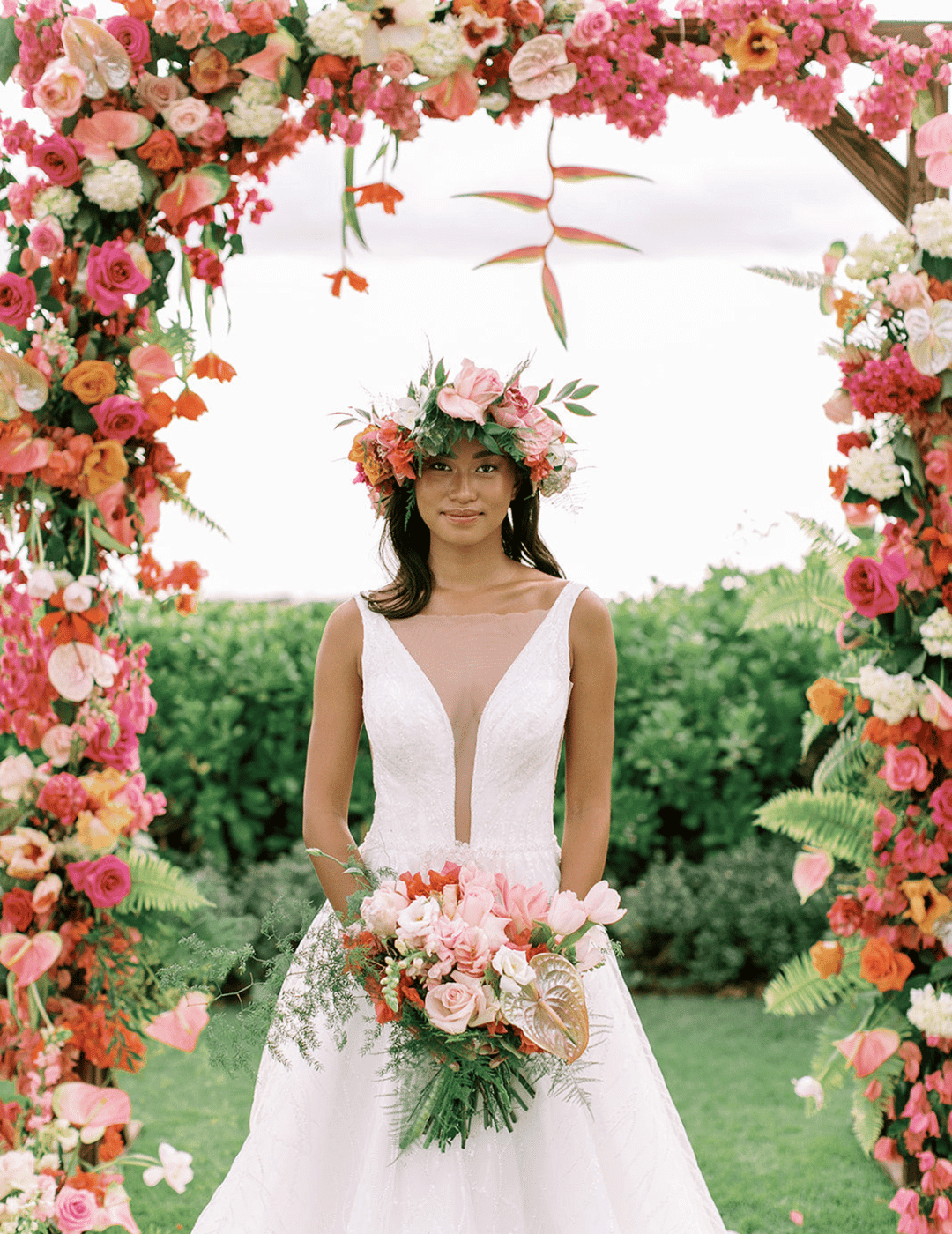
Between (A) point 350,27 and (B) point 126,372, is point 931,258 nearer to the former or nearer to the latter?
(A) point 350,27

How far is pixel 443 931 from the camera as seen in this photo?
2.71 meters

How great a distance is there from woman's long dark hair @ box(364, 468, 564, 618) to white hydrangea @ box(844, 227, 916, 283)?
1288mm

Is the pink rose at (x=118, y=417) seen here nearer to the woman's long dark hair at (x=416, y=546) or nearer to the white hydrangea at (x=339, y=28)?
the woman's long dark hair at (x=416, y=546)

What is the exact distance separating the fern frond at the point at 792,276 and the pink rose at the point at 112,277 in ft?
5.87

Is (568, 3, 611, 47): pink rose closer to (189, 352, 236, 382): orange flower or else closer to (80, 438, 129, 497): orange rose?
(189, 352, 236, 382): orange flower

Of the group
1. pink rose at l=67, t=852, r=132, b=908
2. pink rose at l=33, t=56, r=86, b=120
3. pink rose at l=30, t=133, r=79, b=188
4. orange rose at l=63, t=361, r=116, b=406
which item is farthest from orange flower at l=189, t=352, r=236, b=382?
pink rose at l=67, t=852, r=132, b=908

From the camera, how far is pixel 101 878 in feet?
12.8

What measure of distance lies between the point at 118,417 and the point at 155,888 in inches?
57.9

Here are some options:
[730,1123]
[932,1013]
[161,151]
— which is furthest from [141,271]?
[730,1123]

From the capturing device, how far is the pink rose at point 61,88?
143 inches

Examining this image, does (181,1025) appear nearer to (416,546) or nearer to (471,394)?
(416,546)

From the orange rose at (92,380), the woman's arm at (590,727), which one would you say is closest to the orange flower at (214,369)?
the orange rose at (92,380)

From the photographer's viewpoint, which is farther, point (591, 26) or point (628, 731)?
point (628, 731)

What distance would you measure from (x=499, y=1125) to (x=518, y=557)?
149 centimetres
